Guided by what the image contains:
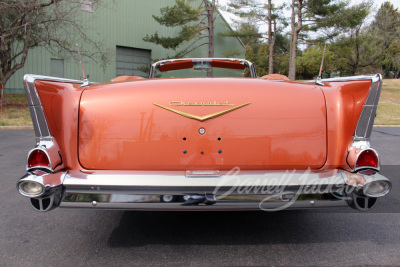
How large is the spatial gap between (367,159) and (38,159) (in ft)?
6.97

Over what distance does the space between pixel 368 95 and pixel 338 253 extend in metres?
1.17

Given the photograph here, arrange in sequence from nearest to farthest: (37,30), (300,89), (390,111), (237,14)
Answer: (300,89)
(37,30)
(390,111)
(237,14)

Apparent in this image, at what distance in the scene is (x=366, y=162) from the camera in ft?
6.67

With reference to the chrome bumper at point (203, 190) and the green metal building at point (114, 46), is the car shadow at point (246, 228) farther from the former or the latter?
the green metal building at point (114, 46)

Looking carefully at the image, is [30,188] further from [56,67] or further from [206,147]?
[56,67]

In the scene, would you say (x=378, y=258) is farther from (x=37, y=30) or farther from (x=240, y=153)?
(x=37, y=30)

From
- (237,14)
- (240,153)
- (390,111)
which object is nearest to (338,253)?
(240,153)

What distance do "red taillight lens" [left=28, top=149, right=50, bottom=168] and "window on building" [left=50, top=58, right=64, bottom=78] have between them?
2009 cm

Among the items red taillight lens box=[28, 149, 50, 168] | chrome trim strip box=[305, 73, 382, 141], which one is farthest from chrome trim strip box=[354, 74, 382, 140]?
red taillight lens box=[28, 149, 50, 168]

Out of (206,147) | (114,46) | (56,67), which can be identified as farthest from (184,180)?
(114,46)

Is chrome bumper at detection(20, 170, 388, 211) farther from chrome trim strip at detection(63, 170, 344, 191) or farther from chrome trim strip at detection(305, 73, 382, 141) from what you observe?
chrome trim strip at detection(305, 73, 382, 141)

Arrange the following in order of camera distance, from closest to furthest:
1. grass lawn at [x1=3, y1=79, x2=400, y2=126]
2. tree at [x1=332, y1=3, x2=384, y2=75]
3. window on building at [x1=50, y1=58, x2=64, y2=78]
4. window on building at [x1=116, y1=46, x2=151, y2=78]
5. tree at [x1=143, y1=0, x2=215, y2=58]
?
1. grass lawn at [x1=3, y1=79, x2=400, y2=126]
2. tree at [x1=332, y1=3, x2=384, y2=75]
3. tree at [x1=143, y1=0, x2=215, y2=58]
4. window on building at [x1=50, y1=58, x2=64, y2=78]
5. window on building at [x1=116, y1=46, x2=151, y2=78]

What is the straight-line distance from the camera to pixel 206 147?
2074mm

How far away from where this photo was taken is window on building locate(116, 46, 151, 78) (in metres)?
22.3
